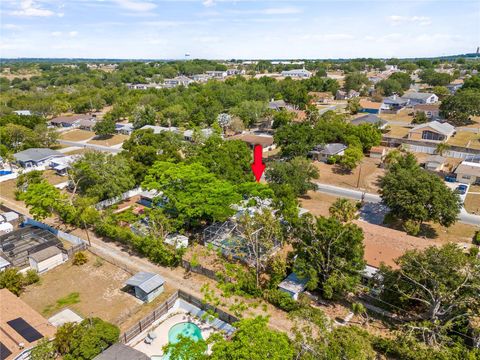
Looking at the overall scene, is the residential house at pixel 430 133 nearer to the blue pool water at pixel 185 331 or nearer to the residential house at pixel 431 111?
the residential house at pixel 431 111

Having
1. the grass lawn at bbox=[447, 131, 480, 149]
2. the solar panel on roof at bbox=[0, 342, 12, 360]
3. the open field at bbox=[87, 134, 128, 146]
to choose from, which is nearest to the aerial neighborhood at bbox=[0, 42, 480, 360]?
the solar panel on roof at bbox=[0, 342, 12, 360]

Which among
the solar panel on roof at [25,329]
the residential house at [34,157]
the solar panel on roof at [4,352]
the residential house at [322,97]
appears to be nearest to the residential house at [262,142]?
the residential house at [34,157]

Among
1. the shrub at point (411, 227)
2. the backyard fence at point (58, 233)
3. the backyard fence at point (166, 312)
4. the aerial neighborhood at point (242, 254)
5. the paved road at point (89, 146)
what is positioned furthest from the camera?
the paved road at point (89, 146)

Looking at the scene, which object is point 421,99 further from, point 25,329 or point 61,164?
point 25,329

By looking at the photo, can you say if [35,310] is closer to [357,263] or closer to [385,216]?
[357,263]

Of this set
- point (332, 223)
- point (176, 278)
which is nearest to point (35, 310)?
point (176, 278)

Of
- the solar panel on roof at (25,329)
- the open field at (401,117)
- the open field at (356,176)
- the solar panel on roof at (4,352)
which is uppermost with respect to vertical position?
the open field at (401,117)
